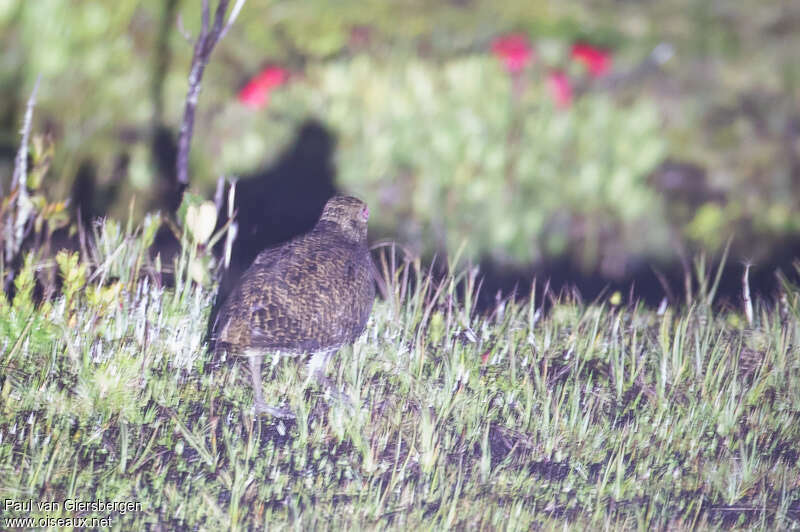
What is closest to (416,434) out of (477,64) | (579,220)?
(579,220)

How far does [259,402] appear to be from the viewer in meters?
2.63

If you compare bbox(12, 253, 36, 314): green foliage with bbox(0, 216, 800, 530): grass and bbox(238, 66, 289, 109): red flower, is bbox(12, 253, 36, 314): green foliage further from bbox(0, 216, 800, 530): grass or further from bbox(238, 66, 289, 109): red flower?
bbox(238, 66, 289, 109): red flower

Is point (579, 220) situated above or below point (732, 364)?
above

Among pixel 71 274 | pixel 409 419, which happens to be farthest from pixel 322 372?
pixel 71 274

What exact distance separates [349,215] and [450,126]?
2.34 meters

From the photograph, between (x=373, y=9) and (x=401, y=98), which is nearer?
(x=401, y=98)

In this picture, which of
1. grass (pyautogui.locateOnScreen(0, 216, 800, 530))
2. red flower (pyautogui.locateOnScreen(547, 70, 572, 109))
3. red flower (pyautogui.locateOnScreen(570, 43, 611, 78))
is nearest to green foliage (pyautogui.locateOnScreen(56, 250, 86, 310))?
grass (pyautogui.locateOnScreen(0, 216, 800, 530))

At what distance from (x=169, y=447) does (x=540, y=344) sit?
1.35 m

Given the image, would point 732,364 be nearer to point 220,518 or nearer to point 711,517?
point 711,517

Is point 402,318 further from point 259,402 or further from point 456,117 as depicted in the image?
point 456,117

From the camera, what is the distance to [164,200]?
4520 mm

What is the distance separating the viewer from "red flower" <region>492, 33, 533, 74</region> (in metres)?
5.99

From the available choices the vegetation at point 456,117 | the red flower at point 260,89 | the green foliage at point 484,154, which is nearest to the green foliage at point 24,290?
the vegetation at point 456,117

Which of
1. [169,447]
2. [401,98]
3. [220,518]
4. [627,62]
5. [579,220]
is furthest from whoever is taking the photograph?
[627,62]
